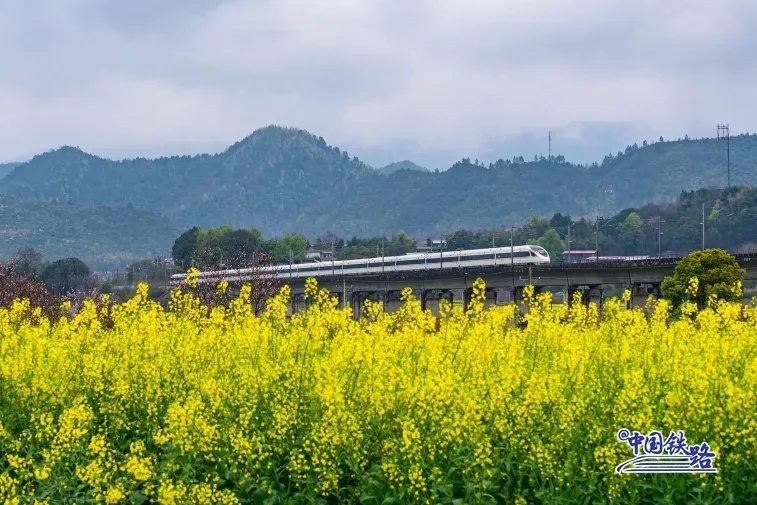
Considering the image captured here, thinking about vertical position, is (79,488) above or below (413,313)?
below

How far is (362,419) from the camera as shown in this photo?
11781 mm

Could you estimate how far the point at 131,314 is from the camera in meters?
17.9

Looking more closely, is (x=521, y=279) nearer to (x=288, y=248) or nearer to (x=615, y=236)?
(x=288, y=248)

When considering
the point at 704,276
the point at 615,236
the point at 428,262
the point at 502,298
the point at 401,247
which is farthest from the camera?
the point at 401,247

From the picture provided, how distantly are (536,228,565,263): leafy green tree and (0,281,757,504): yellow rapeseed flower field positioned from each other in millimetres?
156772

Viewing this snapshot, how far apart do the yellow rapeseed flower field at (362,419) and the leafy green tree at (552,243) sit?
15677 cm

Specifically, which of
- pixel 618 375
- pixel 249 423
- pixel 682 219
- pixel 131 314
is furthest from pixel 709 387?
pixel 682 219

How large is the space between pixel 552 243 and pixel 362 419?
163157mm

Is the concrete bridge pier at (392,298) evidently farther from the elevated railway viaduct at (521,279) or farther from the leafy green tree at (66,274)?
the leafy green tree at (66,274)

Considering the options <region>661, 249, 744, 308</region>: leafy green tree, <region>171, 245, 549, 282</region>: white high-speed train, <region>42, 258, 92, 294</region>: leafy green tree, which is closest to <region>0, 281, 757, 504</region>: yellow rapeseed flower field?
<region>661, 249, 744, 308</region>: leafy green tree

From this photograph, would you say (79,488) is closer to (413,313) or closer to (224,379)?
(224,379)

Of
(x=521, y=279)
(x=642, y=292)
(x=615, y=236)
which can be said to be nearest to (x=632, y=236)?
(x=615, y=236)

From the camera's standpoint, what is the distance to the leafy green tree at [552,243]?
17050cm

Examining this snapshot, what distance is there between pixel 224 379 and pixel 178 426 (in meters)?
1.45
